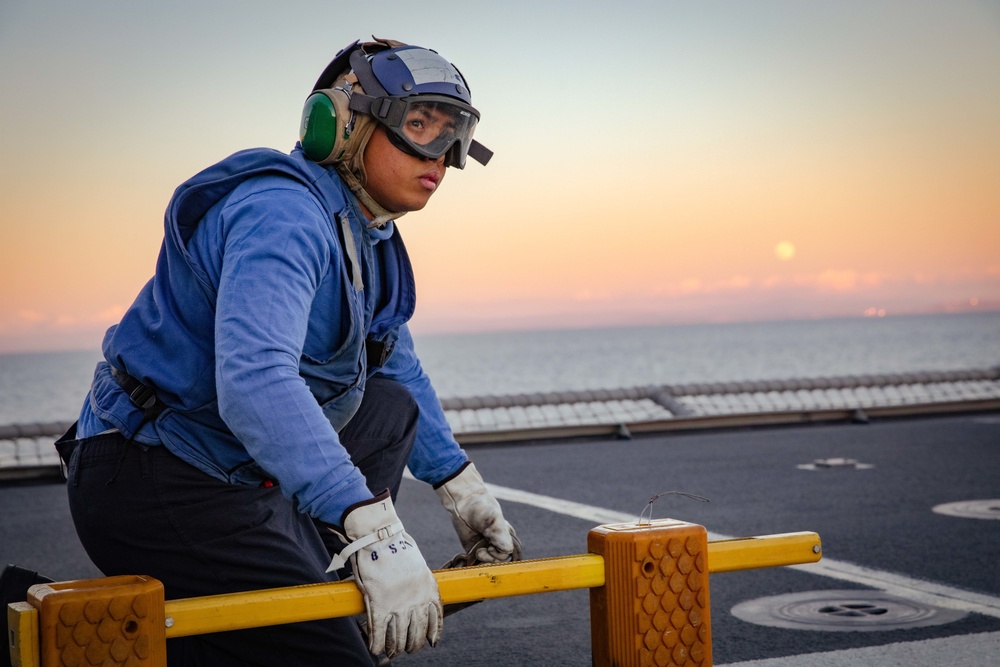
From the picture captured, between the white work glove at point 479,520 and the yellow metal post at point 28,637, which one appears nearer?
the yellow metal post at point 28,637

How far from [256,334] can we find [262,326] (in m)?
0.02

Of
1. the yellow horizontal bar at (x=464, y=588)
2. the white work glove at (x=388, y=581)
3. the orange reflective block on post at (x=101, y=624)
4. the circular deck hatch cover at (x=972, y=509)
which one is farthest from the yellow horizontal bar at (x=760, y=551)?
the circular deck hatch cover at (x=972, y=509)

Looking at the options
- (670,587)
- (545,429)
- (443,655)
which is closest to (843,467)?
(545,429)

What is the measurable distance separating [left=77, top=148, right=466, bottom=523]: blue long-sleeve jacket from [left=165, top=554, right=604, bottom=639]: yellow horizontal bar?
0.68ft

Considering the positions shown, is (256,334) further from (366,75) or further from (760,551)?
(760,551)

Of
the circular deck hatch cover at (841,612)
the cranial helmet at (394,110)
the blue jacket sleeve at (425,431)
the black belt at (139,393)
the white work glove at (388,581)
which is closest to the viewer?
the white work glove at (388,581)

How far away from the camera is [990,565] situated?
548 centimetres

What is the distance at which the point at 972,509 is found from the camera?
7125 mm

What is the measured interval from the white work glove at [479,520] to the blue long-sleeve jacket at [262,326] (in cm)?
56

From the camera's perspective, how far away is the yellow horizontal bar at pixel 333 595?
6.93 ft

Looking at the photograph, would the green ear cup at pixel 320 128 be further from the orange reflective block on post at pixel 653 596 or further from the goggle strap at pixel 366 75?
the orange reflective block on post at pixel 653 596

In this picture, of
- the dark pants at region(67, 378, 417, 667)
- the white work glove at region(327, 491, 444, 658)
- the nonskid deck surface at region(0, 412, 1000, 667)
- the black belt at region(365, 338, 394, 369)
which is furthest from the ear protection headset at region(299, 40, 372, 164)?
the nonskid deck surface at region(0, 412, 1000, 667)

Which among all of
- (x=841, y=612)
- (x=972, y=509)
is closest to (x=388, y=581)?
(x=841, y=612)

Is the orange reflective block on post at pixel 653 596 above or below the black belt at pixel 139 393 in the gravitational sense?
below
